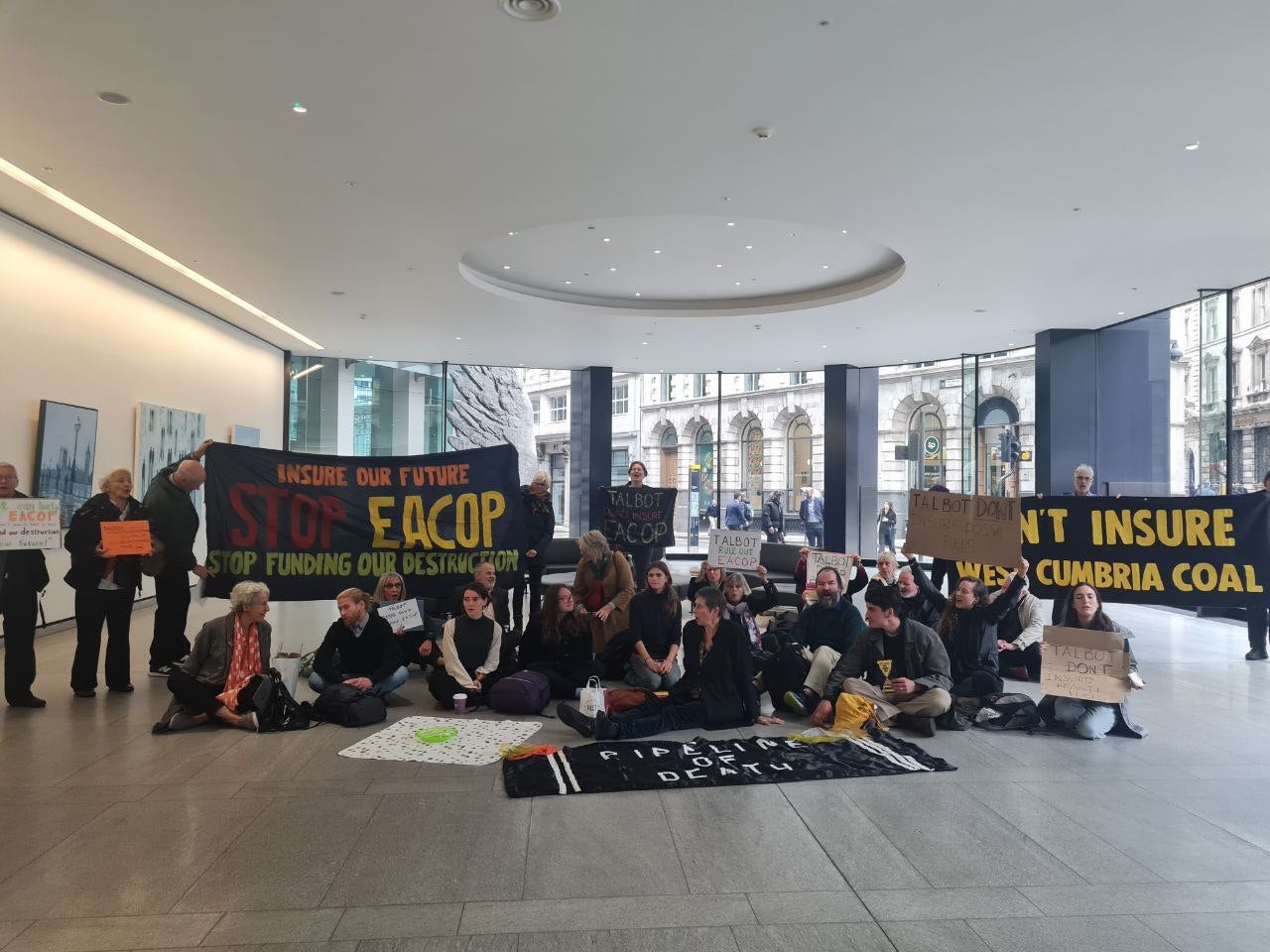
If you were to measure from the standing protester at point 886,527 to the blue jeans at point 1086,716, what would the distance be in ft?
43.5

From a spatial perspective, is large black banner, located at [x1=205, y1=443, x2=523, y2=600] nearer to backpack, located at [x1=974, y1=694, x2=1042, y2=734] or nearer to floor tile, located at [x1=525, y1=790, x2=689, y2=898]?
floor tile, located at [x1=525, y1=790, x2=689, y2=898]

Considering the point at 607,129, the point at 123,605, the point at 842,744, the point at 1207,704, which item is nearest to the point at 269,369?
the point at 123,605

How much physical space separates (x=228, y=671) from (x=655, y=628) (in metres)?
3.10

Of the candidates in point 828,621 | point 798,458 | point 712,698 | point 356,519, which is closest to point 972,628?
point 828,621

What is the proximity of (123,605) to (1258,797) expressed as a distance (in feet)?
24.8

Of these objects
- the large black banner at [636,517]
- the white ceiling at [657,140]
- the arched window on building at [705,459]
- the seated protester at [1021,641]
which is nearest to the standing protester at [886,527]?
the arched window on building at [705,459]

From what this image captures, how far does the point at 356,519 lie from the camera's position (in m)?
7.48

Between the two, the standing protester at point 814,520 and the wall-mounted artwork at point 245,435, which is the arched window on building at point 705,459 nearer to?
the standing protester at point 814,520

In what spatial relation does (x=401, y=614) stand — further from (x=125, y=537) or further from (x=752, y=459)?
(x=752, y=459)

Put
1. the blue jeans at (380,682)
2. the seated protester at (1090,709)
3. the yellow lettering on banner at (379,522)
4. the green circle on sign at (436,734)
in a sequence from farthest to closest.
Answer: the yellow lettering on banner at (379,522) → the blue jeans at (380,682) → the seated protester at (1090,709) → the green circle on sign at (436,734)

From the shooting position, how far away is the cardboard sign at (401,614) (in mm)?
6906

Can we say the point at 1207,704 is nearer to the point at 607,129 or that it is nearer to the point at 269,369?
the point at 607,129

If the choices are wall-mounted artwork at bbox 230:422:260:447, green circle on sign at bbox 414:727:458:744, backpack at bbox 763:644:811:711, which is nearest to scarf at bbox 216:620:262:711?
green circle on sign at bbox 414:727:458:744

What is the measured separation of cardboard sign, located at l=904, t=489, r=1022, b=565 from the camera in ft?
21.0
